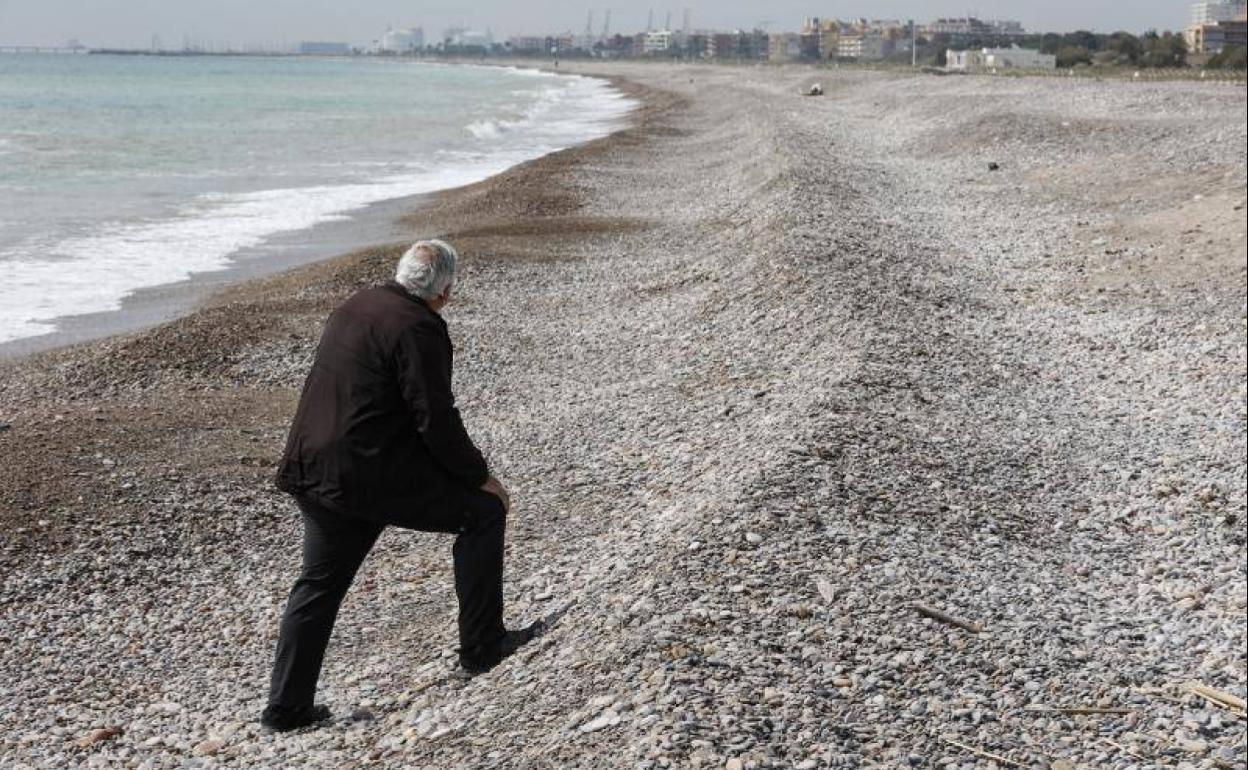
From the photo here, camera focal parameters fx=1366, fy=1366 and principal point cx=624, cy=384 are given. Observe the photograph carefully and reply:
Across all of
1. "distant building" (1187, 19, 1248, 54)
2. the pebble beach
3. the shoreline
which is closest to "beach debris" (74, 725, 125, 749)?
the pebble beach

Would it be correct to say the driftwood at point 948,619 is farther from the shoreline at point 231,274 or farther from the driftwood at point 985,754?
the shoreline at point 231,274

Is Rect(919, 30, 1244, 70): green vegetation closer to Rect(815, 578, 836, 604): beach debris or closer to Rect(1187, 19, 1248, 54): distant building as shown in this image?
Rect(1187, 19, 1248, 54): distant building

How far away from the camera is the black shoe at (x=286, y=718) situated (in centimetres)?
589

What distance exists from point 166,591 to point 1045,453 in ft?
19.8

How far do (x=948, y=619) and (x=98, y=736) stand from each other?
396cm

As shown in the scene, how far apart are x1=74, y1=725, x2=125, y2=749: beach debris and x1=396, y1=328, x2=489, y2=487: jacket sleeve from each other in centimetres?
204

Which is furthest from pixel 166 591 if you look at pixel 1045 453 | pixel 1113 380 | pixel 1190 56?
pixel 1190 56

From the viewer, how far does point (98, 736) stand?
6074 millimetres

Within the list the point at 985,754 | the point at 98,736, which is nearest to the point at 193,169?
the point at 98,736

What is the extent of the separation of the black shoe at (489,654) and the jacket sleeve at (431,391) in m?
1.05

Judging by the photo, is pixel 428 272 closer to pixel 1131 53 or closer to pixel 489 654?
pixel 489 654

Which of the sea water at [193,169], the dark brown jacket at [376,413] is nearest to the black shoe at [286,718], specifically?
the dark brown jacket at [376,413]

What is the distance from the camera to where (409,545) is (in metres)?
8.32

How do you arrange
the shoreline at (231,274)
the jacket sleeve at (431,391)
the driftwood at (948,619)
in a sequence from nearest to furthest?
the jacket sleeve at (431,391)
the driftwood at (948,619)
the shoreline at (231,274)
